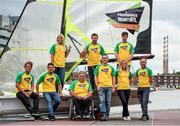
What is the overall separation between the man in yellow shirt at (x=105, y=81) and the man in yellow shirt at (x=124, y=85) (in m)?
0.14

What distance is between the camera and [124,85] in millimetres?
9578

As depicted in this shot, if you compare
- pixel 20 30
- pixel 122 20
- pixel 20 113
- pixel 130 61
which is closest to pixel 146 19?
pixel 122 20

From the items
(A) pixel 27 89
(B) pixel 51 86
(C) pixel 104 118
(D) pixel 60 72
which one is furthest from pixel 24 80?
(C) pixel 104 118

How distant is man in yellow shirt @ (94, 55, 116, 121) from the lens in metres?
9.46

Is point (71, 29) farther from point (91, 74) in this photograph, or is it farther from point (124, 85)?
point (124, 85)

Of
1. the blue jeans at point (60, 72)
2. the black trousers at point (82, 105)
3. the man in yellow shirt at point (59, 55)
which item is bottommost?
the black trousers at point (82, 105)

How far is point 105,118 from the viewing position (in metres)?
9.22

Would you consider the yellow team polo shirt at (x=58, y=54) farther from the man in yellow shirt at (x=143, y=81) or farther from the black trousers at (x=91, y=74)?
the man in yellow shirt at (x=143, y=81)

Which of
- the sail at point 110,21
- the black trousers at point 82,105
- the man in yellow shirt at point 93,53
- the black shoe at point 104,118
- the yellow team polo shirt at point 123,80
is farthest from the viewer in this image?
the sail at point 110,21

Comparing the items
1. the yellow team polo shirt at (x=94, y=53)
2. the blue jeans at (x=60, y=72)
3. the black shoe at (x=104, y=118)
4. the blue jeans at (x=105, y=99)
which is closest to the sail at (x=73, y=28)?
the blue jeans at (x=60, y=72)

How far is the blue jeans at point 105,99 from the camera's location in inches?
368

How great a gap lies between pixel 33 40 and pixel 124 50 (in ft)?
6.77

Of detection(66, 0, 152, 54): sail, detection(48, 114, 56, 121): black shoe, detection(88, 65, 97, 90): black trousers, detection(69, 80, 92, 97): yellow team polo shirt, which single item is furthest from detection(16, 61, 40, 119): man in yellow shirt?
detection(66, 0, 152, 54): sail

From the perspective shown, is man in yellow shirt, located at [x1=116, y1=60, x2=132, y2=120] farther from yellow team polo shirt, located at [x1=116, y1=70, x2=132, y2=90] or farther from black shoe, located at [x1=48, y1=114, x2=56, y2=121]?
black shoe, located at [x1=48, y1=114, x2=56, y2=121]
